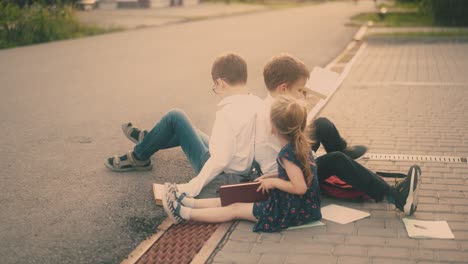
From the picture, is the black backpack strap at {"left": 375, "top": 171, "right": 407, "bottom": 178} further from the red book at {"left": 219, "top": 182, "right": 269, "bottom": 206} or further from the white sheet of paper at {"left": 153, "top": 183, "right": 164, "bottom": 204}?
the white sheet of paper at {"left": 153, "top": 183, "right": 164, "bottom": 204}

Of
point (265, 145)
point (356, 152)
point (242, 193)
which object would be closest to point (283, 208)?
point (242, 193)

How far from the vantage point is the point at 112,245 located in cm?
424

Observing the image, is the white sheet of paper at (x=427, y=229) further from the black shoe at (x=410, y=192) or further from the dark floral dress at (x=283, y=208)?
the dark floral dress at (x=283, y=208)

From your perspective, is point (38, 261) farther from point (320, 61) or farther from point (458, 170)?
point (320, 61)

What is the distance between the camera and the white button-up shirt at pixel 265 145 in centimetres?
470

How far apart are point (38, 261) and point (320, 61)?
11.0 m

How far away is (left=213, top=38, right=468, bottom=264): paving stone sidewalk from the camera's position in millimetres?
4016

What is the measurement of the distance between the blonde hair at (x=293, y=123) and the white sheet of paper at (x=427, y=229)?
2.57ft

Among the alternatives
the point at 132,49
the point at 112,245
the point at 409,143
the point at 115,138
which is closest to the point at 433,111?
the point at 409,143

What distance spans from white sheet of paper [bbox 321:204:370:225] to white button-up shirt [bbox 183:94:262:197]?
69 cm

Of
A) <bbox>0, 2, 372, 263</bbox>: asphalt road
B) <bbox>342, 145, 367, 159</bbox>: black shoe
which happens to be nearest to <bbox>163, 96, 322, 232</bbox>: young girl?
<bbox>0, 2, 372, 263</bbox>: asphalt road

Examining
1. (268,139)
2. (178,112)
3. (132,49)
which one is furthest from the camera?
(132,49)

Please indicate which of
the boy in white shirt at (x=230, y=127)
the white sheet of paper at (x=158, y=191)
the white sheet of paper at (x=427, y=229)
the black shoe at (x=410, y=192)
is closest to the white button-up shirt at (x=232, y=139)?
the boy in white shirt at (x=230, y=127)

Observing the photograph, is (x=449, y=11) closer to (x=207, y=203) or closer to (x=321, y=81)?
(x=321, y=81)
